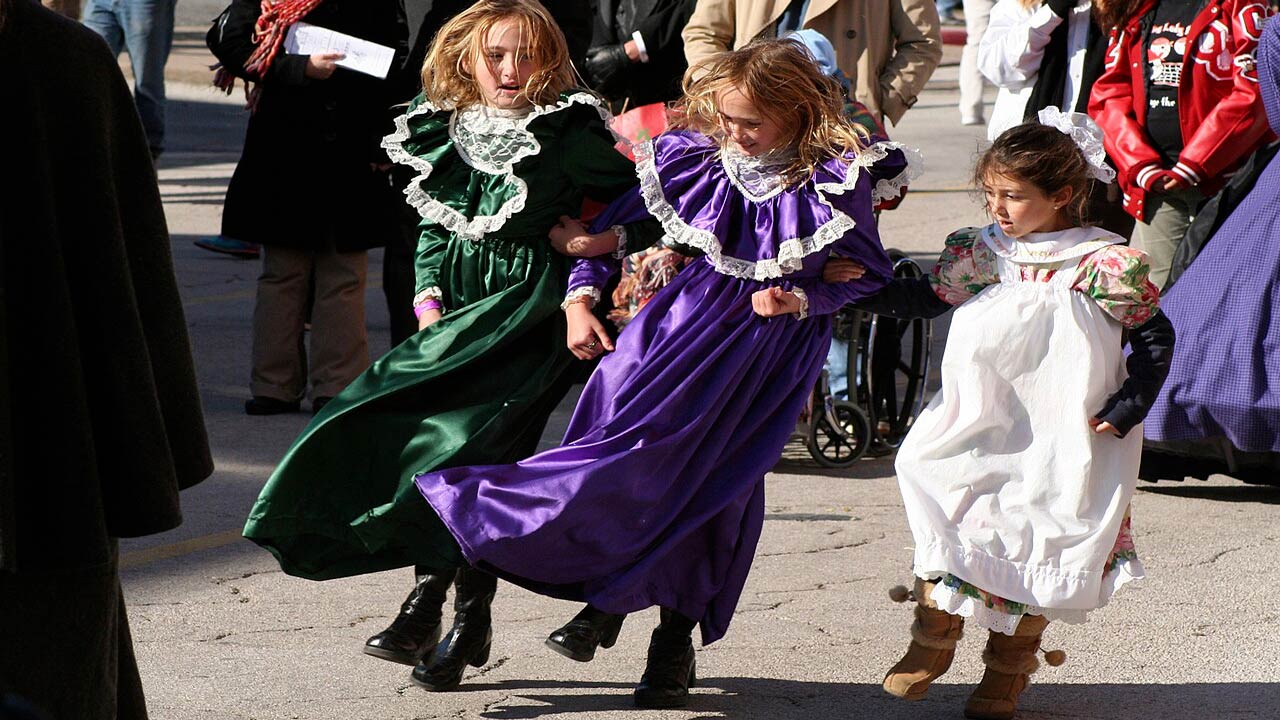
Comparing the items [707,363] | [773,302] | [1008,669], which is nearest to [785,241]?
[773,302]

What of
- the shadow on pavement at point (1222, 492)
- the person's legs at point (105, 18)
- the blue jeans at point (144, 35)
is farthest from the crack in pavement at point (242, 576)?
the person's legs at point (105, 18)

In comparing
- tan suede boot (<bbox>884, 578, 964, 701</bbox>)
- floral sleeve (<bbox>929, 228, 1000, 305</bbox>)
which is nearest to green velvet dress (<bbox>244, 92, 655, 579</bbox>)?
floral sleeve (<bbox>929, 228, 1000, 305</bbox>)

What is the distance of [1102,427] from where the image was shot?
11.9 feet

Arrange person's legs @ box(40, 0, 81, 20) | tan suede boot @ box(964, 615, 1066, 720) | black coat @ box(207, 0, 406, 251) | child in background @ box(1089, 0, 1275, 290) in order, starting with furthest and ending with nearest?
person's legs @ box(40, 0, 81, 20)
black coat @ box(207, 0, 406, 251)
child in background @ box(1089, 0, 1275, 290)
tan suede boot @ box(964, 615, 1066, 720)

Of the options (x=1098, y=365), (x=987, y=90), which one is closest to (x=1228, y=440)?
(x=1098, y=365)

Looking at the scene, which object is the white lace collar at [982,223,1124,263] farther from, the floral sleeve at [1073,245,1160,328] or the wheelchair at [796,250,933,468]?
the wheelchair at [796,250,933,468]

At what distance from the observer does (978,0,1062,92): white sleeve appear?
260 inches

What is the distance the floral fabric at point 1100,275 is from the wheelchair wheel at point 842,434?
97.9 inches

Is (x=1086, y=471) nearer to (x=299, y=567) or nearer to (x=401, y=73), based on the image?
(x=299, y=567)

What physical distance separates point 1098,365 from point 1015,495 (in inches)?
12.8

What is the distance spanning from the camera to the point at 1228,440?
18.6 ft

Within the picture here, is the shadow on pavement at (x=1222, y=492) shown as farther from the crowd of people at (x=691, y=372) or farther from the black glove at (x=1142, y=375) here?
the black glove at (x=1142, y=375)

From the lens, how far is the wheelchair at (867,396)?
630 cm

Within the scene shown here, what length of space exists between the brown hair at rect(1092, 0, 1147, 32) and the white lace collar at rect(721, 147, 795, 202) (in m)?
2.80
